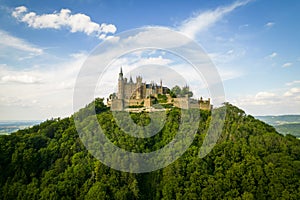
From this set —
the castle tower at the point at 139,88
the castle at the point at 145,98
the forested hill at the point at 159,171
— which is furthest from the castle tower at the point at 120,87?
the forested hill at the point at 159,171

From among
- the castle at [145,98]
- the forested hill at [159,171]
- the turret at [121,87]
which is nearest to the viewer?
the forested hill at [159,171]

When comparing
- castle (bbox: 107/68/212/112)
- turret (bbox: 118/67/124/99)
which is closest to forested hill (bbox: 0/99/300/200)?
castle (bbox: 107/68/212/112)

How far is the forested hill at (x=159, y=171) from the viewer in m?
27.0

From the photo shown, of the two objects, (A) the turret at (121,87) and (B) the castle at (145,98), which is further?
(A) the turret at (121,87)

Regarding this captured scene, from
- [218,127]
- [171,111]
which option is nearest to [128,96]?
[171,111]

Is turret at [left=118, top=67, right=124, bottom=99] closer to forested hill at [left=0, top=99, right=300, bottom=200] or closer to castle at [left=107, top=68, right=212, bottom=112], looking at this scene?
castle at [left=107, top=68, right=212, bottom=112]

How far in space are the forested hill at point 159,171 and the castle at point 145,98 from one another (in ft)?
16.2

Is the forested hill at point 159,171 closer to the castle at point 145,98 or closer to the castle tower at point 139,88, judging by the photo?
the castle at point 145,98

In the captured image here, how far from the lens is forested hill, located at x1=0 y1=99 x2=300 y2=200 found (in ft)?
88.6

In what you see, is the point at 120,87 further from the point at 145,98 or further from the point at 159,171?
the point at 159,171

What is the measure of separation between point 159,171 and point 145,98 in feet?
49.3

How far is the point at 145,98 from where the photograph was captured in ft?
141

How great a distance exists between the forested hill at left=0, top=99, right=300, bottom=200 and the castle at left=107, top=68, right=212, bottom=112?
4.93 m

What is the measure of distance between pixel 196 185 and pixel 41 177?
58.6ft
